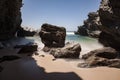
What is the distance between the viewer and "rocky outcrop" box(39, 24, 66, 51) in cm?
2358

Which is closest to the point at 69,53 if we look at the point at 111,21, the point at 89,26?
the point at 111,21

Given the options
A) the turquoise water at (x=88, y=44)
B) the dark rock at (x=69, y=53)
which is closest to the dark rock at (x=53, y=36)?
the turquoise water at (x=88, y=44)

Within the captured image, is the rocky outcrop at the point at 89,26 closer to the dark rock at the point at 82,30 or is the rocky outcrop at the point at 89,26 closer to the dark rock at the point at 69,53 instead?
the dark rock at the point at 82,30

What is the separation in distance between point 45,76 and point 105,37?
19189 mm

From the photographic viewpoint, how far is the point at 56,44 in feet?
76.3

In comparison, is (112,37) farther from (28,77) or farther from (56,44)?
(28,77)

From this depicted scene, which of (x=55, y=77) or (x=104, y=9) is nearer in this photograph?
(x=55, y=77)

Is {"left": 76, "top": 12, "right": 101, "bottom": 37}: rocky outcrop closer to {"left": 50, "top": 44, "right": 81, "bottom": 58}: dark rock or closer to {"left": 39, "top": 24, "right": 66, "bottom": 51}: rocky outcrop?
{"left": 39, "top": 24, "right": 66, "bottom": 51}: rocky outcrop

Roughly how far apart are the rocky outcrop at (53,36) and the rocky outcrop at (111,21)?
6052 millimetres

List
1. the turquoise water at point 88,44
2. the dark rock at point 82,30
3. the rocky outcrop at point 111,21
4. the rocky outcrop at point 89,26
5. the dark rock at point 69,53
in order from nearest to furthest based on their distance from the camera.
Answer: the dark rock at point 69,53, the rocky outcrop at point 111,21, the turquoise water at point 88,44, the rocky outcrop at point 89,26, the dark rock at point 82,30

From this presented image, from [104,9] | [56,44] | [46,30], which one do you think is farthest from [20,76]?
[104,9]

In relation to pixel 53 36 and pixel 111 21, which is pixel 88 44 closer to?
pixel 111 21

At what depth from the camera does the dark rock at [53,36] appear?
77.4ft

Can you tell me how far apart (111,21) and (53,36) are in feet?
25.3
